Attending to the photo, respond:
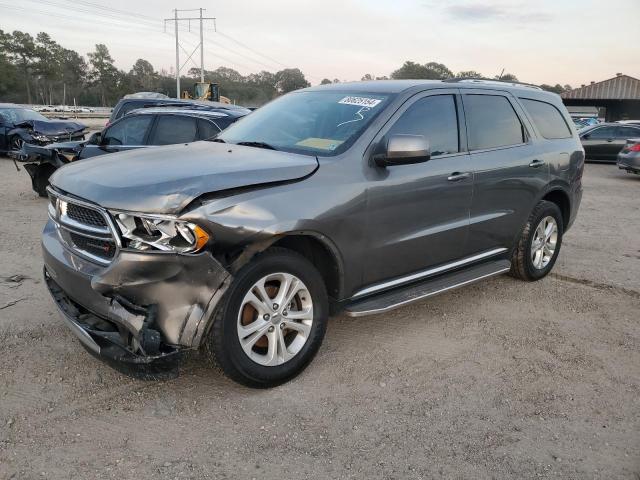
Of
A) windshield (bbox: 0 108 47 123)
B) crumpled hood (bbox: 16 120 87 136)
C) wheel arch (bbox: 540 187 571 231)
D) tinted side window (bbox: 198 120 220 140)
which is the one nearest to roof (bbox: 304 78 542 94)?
wheel arch (bbox: 540 187 571 231)

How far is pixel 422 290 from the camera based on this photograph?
13.1 feet

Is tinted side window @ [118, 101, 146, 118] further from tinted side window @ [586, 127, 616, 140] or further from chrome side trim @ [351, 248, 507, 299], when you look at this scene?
tinted side window @ [586, 127, 616, 140]

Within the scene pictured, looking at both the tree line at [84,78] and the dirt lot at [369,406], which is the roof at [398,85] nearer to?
the dirt lot at [369,406]

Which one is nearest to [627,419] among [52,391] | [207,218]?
[207,218]

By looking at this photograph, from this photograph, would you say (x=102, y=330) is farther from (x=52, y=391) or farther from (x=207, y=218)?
(x=207, y=218)

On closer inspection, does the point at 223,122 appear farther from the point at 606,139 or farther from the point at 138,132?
the point at 606,139

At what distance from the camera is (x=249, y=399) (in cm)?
317

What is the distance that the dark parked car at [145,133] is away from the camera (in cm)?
758

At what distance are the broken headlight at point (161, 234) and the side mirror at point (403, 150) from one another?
1346 mm

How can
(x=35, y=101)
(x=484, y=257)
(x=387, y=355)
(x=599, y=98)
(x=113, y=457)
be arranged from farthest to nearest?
(x=35, y=101) < (x=599, y=98) < (x=484, y=257) < (x=387, y=355) < (x=113, y=457)

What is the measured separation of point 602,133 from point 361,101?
17.6 meters

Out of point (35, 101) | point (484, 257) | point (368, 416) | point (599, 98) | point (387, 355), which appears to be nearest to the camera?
point (368, 416)

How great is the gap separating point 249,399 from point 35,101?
11133 cm

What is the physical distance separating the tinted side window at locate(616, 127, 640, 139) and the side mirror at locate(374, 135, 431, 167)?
17.4 metres
